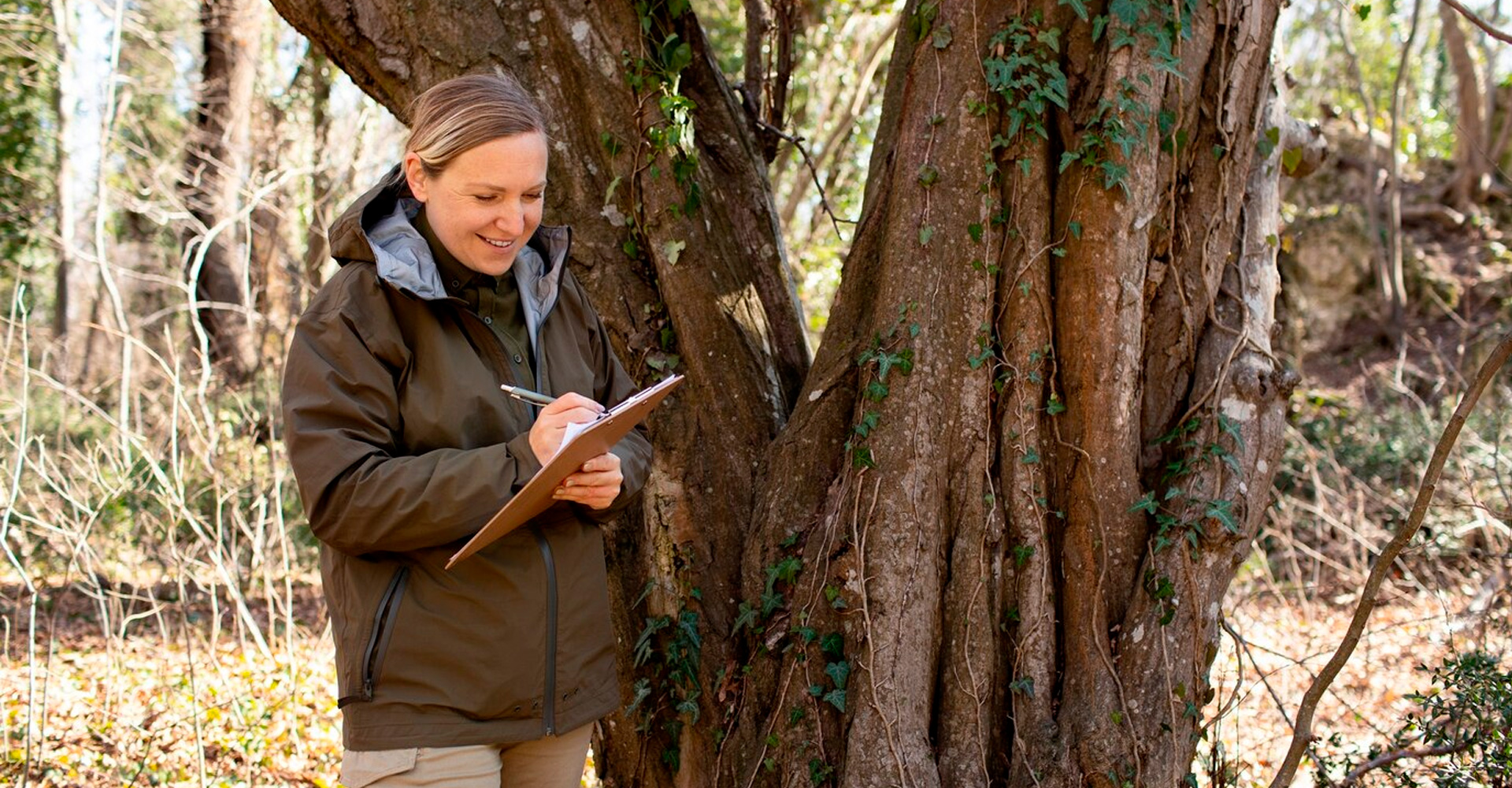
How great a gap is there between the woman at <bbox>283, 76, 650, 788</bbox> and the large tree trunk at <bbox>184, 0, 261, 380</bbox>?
26.1 ft

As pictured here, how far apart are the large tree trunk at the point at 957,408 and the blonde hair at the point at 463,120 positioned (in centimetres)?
116

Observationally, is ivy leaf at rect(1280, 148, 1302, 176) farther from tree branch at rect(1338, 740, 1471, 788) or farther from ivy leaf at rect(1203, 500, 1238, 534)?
tree branch at rect(1338, 740, 1471, 788)

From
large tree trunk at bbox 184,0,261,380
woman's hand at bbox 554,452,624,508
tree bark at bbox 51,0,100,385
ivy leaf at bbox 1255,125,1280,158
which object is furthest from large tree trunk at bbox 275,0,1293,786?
large tree trunk at bbox 184,0,261,380

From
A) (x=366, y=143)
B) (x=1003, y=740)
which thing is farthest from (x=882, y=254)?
(x=366, y=143)

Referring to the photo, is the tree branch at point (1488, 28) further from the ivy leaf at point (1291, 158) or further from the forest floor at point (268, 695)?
the forest floor at point (268, 695)

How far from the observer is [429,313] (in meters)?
2.13

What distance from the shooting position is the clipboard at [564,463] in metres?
1.92

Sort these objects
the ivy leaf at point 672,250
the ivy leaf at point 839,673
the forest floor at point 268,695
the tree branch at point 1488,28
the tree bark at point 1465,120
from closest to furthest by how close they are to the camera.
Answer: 1. the tree branch at point 1488,28
2. the ivy leaf at point 839,673
3. the ivy leaf at point 672,250
4. the forest floor at point 268,695
5. the tree bark at point 1465,120

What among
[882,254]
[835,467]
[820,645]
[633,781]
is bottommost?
[633,781]

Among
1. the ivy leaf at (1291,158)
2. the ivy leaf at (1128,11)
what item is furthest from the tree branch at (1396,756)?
the ivy leaf at (1128,11)

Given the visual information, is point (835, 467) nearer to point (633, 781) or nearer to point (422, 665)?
point (633, 781)

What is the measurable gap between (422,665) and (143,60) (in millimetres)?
12760

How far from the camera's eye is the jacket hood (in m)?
2.08

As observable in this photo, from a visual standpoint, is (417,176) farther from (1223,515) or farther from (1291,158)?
(1291,158)
